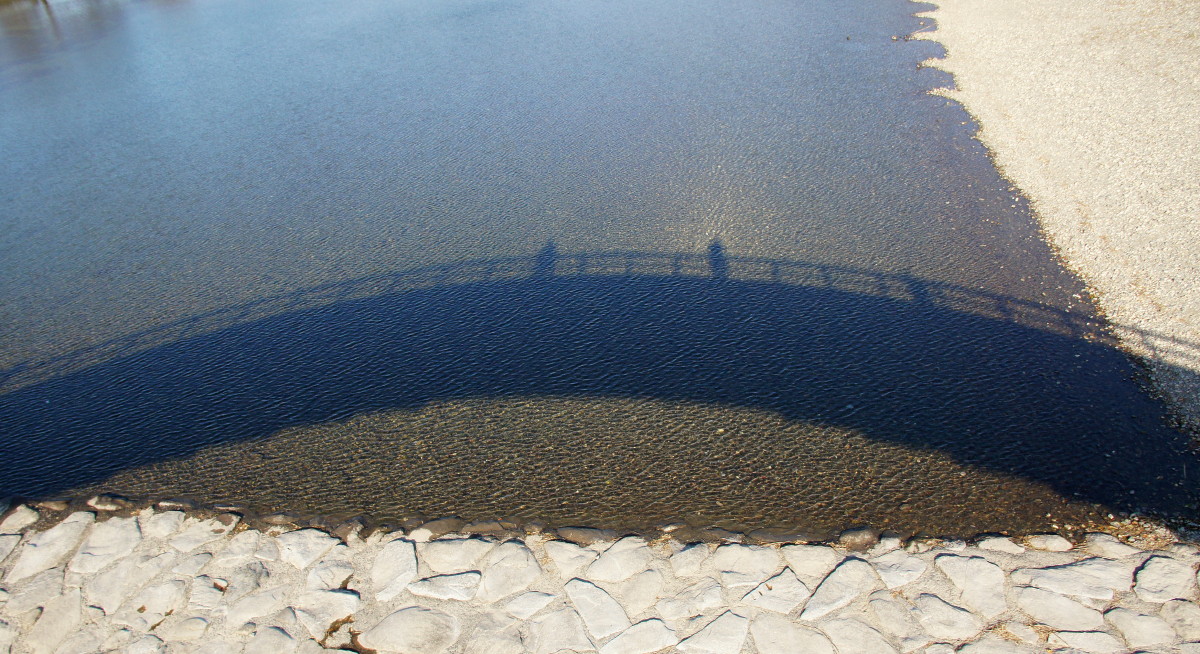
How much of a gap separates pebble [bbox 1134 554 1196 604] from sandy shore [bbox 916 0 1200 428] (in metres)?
1.75

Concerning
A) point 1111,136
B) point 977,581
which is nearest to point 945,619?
point 977,581

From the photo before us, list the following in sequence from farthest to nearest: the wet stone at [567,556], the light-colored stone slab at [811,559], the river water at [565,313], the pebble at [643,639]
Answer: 1. the river water at [565,313]
2. the wet stone at [567,556]
3. the light-colored stone slab at [811,559]
4. the pebble at [643,639]

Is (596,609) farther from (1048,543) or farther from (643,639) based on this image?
(1048,543)

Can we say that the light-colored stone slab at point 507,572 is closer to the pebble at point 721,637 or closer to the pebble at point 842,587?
the pebble at point 721,637

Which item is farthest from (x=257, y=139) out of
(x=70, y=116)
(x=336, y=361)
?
(x=336, y=361)

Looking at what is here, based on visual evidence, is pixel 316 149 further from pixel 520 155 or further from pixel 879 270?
pixel 879 270

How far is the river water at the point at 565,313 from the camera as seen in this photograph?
587 centimetres

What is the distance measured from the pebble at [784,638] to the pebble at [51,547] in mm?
4580

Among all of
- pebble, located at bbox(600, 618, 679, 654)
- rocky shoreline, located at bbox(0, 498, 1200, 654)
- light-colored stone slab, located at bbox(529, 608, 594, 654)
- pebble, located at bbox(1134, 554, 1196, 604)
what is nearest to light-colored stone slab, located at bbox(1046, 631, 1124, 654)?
rocky shoreline, located at bbox(0, 498, 1200, 654)

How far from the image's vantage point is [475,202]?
10.1 m

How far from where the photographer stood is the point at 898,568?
4918 millimetres

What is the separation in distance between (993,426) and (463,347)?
14.8 feet

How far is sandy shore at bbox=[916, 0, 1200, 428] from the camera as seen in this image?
7230 millimetres

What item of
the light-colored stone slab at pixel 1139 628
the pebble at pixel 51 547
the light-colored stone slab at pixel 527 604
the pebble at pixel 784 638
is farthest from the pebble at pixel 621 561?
the pebble at pixel 51 547
